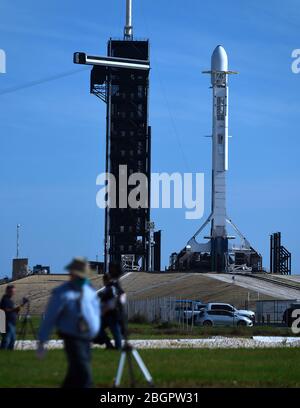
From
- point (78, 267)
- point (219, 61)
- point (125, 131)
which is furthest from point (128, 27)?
point (78, 267)

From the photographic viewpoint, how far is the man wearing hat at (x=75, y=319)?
10.2 meters

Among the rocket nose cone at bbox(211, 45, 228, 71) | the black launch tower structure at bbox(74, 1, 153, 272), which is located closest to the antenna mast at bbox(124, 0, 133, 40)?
the black launch tower structure at bbox(74, 1, 153, 272)

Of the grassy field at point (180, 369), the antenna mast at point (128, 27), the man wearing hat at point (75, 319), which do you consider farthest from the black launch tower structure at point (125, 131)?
the man wearing hat at point (75, 319)

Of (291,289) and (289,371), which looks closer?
(289,371)

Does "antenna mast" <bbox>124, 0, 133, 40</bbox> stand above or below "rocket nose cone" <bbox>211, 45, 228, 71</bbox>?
above

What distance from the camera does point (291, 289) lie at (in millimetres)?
70750

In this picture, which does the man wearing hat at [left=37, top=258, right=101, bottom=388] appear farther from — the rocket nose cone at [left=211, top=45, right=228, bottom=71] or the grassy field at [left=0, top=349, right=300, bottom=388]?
the rocket nose cone at [left=211, top=45, right=228, bottom=71]

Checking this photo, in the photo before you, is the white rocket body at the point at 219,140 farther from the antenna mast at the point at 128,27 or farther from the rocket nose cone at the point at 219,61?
the antenna mast at the point at 128,27

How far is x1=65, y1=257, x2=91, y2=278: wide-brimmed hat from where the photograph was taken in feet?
33.8

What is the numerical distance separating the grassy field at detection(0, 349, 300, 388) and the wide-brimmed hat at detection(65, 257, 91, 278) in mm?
4787
